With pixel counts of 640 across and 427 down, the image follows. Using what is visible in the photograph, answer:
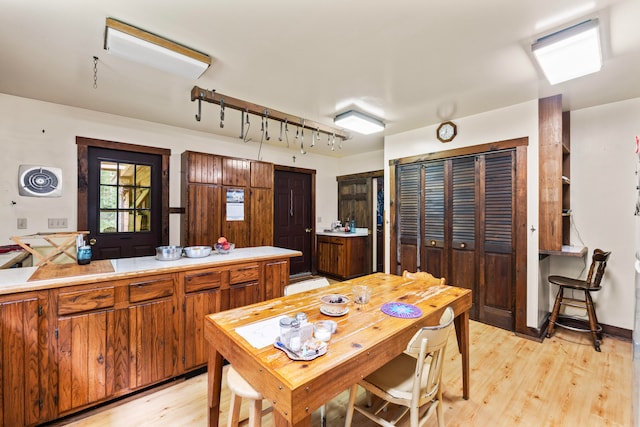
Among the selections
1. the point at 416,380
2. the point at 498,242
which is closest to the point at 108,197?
the point at 416,380

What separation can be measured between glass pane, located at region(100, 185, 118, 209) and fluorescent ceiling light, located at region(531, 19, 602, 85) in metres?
4.46

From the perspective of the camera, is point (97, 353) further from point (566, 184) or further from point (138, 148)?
point (566, 184)

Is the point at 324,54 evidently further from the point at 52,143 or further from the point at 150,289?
the point at 52,143

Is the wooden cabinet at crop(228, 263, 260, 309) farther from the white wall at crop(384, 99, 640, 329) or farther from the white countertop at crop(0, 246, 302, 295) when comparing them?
the white wall at crop(384, 99, 640, 329)

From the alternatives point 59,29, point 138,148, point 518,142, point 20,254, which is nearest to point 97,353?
point 20,254

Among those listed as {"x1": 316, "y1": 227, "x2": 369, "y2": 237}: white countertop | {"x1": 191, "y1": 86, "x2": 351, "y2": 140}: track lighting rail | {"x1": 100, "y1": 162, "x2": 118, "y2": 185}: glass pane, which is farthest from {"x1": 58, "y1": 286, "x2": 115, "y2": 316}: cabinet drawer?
{"x1": 316, "y1": 227, "x2": 369, "y2": 237}: white countertop

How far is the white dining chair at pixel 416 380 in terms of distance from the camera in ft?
4.16

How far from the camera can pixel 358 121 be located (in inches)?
130

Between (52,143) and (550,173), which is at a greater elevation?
(52,143)

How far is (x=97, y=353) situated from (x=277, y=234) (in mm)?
3427

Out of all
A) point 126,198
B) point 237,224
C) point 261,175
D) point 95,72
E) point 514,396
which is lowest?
point 514,396

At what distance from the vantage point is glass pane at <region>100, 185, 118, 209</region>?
11.2 feet

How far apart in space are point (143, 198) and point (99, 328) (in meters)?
2.26

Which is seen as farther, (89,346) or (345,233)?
(345,233)
